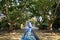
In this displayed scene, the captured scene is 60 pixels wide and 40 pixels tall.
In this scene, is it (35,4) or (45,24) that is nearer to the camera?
(35,4)

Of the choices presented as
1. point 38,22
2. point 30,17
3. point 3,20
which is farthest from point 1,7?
point 38,22

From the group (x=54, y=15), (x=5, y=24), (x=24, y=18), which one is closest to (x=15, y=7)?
(x=24, y=18)

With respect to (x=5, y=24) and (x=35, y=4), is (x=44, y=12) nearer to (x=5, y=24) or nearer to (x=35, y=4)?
(x=35, y=4)

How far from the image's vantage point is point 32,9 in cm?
1313

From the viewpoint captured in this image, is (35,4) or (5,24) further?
(5,24)

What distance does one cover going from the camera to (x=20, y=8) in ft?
41.0

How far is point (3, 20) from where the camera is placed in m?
13.6

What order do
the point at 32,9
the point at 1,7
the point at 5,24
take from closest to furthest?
the point at 1,7, the point at 32,9, the point at 5,24

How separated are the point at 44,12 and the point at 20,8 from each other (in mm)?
1815

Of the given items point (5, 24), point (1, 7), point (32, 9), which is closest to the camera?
point (1, 7)

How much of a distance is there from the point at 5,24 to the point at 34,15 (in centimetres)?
256

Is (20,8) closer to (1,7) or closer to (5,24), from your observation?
(1,7)

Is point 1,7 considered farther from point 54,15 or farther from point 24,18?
point 54,15

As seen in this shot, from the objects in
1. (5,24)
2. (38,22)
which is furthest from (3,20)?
(38,22)
